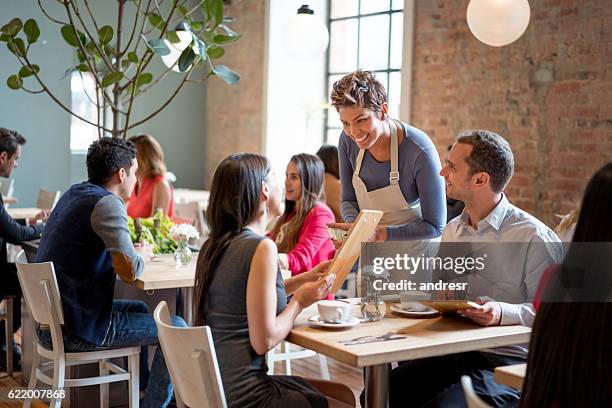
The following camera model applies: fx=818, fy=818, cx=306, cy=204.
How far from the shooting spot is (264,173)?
257cm

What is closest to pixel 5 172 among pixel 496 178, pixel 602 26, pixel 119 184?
pixel 119 184

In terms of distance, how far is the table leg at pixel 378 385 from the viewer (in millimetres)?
2506

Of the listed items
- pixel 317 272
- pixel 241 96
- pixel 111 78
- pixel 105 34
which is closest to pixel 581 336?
pixel 317 272

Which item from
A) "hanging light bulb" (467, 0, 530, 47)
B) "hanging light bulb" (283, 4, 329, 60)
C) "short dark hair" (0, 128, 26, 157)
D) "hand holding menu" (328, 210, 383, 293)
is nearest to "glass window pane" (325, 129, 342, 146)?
"hanging light bulb" (283, 4, 329, 60)

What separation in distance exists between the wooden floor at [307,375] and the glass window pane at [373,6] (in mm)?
4005

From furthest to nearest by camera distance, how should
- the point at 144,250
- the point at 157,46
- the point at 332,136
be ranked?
the point at 332,136 → the point at 157,46 → the point at 144,250

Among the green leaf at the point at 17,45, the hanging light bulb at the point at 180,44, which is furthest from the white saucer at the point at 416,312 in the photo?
the green leaf at the point at 17,45

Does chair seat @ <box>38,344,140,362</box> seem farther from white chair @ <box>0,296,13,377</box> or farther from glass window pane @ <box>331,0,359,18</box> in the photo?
glass window pane @ <box>331,0,359,18</box>

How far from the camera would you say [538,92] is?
5.79m

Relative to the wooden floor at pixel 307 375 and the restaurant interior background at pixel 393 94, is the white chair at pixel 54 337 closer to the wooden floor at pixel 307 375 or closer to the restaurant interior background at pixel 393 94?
the wooden floor at pixel 307 375

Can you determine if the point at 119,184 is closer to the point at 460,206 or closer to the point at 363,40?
the point at 460,206

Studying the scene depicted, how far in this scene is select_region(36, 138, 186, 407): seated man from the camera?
11.3 feet

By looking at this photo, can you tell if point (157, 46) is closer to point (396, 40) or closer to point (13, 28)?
point (13, 28)

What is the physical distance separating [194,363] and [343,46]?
653 centimetres
